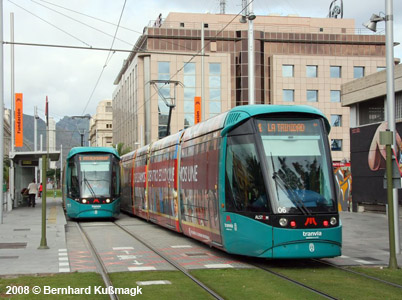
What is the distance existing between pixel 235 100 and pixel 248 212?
55.2 meters

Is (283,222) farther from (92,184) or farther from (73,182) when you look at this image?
(73,182)

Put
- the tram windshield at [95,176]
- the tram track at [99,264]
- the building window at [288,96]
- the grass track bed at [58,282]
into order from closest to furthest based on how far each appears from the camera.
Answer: the grass track bed at [58,282] → the tram track at [99,264] → the tram windshield at [95,176] → the building window at [288,96]

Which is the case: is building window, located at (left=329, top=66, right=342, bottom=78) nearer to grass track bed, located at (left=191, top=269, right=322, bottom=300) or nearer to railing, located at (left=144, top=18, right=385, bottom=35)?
railing, located at (left=144, top=18, right=385, bottom=35)

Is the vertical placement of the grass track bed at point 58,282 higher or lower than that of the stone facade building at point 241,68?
lower

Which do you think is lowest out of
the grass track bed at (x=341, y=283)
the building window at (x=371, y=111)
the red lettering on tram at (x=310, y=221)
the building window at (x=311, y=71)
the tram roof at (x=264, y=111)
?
the grass track bed at (x=341, y=283)

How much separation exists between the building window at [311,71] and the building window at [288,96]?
106 inches

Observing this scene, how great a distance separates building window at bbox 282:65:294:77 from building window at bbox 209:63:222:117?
7.35 meters

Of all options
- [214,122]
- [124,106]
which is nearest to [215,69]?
[124,106]

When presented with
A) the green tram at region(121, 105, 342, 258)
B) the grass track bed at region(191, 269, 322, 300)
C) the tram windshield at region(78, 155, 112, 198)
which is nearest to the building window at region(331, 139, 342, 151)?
the tram windshield at region(78, 155, 112, 198)

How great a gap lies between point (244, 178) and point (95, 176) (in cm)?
1444

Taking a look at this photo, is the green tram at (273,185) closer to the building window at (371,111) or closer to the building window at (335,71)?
the building window at (371,111)

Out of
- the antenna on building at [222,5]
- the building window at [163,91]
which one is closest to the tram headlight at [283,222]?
the building window at [163,91]

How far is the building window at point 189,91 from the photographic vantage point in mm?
65188

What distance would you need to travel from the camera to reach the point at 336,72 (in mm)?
68812
